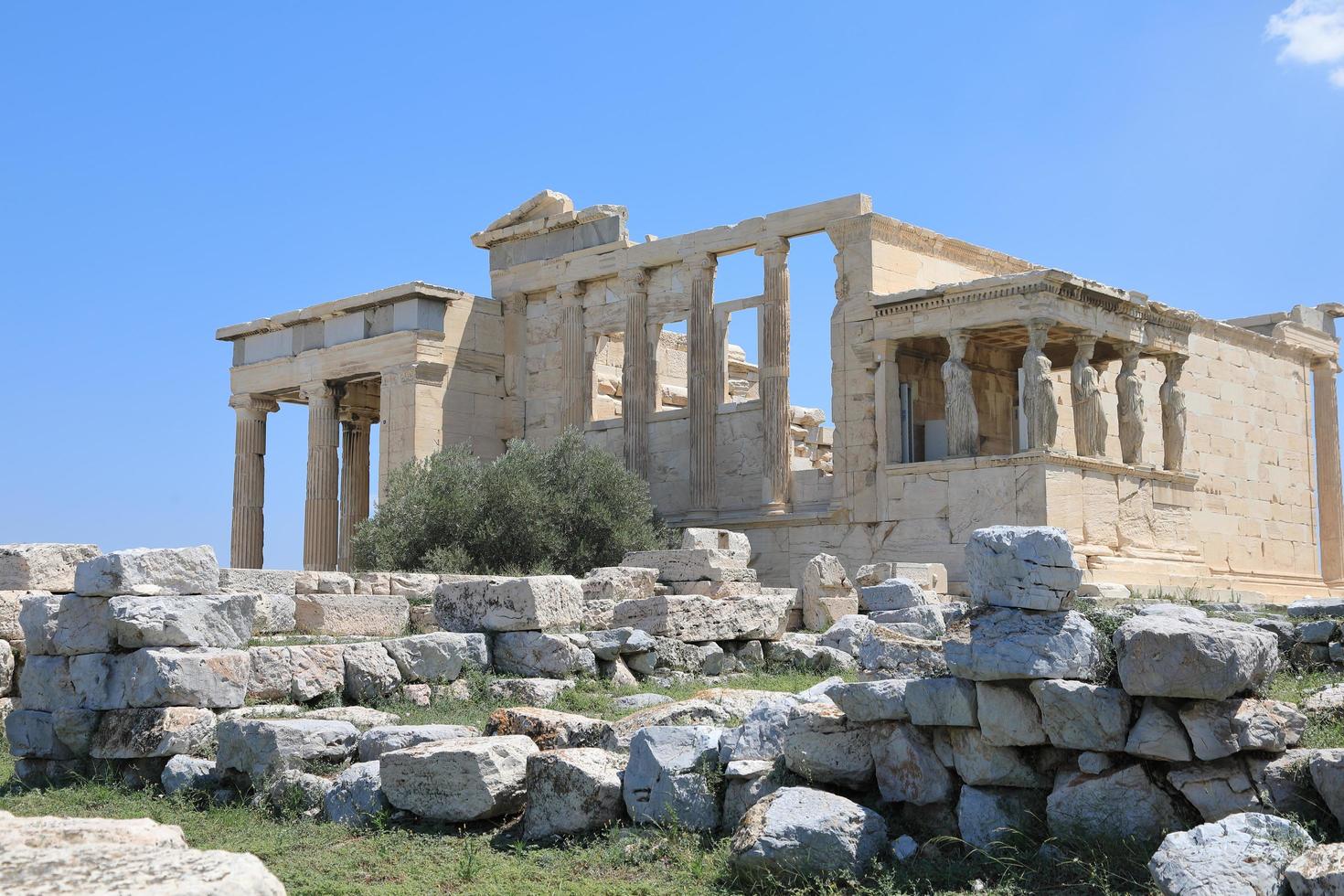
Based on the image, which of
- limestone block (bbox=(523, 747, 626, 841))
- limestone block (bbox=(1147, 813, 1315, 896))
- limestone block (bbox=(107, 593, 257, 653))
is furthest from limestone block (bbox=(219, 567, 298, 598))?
limestone block (bbox=(1147, 813, 1315, 896))

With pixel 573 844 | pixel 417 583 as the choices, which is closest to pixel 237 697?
pixel 573 844

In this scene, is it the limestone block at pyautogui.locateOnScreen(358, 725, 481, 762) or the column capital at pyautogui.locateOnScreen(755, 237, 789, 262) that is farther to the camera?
the column capital at pyautogui.locateOnScreen(755, 237, 789, 262)

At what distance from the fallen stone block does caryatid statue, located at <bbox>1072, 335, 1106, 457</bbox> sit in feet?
44.3

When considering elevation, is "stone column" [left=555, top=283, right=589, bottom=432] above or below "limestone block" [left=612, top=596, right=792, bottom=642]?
above

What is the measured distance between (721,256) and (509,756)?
15.9 m

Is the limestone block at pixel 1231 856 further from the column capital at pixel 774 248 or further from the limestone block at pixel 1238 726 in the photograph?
the column capital at pixel 774 248

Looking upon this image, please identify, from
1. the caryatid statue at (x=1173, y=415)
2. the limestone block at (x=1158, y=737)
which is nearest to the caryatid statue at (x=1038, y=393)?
the caryatid statue at (x=1173, y=415)

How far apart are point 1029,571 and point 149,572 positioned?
18.7 ft

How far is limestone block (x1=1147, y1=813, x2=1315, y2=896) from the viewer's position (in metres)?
5.39

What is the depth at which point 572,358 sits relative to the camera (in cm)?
2438

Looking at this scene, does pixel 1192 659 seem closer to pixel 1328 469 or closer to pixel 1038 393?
pixel 1038 393

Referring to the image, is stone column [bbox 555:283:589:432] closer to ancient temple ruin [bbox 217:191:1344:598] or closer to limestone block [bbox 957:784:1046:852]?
ancient temple ruin [bbox 217:191:1344:598]

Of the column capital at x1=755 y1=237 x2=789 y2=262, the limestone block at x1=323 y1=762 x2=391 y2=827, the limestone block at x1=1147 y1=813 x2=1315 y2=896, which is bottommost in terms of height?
the limestone block at x1=323 y1=762 x2=391 y2=827

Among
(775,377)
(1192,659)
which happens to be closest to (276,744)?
(1192,659)
